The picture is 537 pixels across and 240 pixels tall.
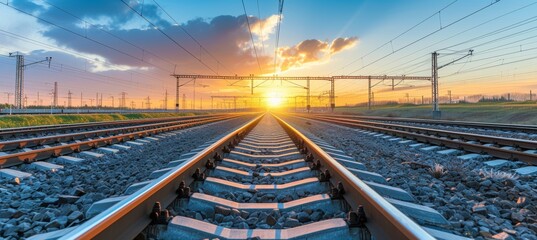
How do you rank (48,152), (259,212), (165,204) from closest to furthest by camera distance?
1. (165,204)
2. (259,212)
3. (48,152)

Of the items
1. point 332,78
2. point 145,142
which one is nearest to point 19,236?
point 145,142

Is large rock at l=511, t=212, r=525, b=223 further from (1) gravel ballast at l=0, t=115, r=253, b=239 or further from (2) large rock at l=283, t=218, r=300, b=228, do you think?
(1) gravel ballast at l=0, t=115, r=253, b=239

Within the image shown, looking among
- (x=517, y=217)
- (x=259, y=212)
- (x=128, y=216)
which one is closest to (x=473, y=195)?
(x=517, y=217)

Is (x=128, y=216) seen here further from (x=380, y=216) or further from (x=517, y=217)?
(x=517, y=217)

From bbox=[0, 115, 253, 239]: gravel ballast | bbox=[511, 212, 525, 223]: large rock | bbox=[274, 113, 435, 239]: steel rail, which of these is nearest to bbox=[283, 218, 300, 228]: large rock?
bbox=[274, 113, 435, 239]: steel rail

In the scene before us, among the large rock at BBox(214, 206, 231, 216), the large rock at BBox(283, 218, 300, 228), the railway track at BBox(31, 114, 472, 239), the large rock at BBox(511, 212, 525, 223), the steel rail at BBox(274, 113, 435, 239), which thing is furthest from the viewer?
the large rock at BBox(511, 212, 525, 223)

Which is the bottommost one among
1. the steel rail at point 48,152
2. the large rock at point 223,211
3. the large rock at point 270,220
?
the large rock at point 270,220

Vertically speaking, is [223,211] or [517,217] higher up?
[223,211]

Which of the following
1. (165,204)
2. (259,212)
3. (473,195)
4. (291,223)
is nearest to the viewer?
(291,223)

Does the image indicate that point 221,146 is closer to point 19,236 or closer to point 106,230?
point 19,236

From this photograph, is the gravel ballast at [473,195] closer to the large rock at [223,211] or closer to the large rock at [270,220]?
the large rock at [270,220]

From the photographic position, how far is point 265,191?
4.39 m

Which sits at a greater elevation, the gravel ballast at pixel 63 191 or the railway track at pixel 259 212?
the railway track at pixel 259 212

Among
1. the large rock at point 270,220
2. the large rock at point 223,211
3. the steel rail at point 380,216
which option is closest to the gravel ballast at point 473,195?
the steel rail at point 380,216
